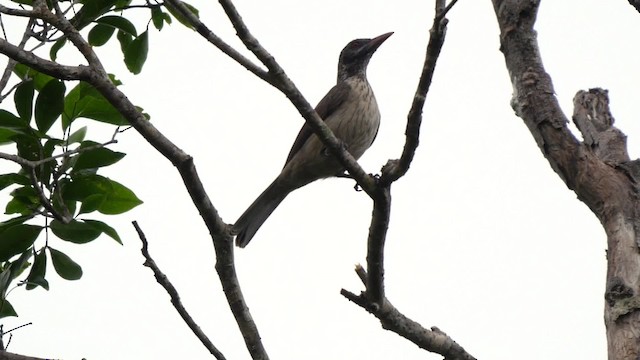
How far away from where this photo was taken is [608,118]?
3543 millimetres

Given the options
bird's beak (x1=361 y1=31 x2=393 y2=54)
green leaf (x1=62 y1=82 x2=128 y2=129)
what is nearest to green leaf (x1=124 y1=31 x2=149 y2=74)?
green leaf (x1=62 y1=82 x2=128 y2=129)

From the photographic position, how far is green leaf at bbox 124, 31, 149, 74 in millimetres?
4156

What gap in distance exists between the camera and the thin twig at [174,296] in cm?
289

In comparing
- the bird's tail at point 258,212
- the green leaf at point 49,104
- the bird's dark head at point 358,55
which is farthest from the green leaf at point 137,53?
the bird's dark head at point 358,55

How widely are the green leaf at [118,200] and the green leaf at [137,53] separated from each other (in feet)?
2.71

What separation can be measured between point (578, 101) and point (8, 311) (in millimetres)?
2562

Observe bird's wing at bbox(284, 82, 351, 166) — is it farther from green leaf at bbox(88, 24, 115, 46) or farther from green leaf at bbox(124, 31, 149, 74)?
green leaf at bbox(88, 24, 115, 46)

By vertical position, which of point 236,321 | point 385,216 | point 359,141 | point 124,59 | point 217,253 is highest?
point 359,141

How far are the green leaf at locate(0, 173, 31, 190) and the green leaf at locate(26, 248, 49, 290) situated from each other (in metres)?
0.31

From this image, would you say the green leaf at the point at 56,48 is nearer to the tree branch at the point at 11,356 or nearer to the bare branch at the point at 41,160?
the bare branch at the point at 41,160

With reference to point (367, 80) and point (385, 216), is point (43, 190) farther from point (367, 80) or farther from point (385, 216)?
point (367, 80)

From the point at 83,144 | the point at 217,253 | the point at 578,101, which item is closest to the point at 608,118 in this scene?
the point at 578,101

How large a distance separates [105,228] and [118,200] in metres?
0.24

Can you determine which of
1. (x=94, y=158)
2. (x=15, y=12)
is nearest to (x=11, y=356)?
(x=94, y=158)
